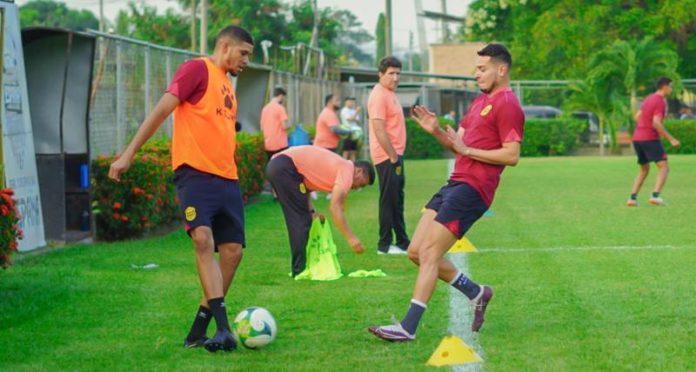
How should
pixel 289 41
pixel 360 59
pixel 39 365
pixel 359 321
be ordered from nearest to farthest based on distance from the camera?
pixel 39 365 → pixel 359 321 → pixel 289 41 → pixel 360 59

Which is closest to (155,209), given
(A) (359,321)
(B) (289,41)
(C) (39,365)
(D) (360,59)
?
(A) (359,321)

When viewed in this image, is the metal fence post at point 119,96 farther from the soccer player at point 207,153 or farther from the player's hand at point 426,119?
the player's hand at point 426,119

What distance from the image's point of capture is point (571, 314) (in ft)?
30.1

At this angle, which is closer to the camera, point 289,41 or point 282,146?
point 282,146

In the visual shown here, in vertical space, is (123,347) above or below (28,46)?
below

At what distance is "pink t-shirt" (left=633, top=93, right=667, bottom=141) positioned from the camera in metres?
20.3

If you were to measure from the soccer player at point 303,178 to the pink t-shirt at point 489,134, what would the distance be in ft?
9.78

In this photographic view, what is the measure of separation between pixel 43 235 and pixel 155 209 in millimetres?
1985

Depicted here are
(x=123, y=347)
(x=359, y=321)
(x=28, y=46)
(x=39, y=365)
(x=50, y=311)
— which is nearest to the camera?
(x=39, y=365)

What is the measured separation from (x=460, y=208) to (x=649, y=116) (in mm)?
12745

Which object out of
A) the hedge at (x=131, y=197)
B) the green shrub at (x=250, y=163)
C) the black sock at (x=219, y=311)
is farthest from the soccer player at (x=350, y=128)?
the black sock at (x=219, y=311)

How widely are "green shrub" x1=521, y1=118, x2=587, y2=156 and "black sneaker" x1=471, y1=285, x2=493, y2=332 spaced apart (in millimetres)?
37776

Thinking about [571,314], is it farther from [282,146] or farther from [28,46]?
[282,146]

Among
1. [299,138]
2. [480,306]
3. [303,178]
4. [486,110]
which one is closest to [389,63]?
[303,178]
